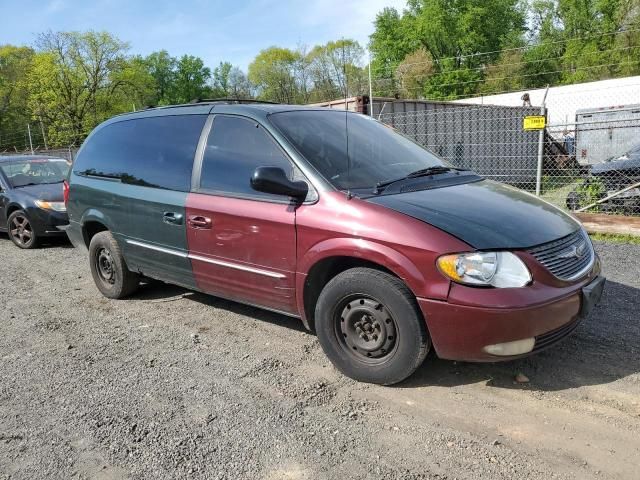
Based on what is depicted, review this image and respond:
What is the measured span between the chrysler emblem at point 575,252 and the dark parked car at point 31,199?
7.59 m

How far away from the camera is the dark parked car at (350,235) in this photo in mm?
2852

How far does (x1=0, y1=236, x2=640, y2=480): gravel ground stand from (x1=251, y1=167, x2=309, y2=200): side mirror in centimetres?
123

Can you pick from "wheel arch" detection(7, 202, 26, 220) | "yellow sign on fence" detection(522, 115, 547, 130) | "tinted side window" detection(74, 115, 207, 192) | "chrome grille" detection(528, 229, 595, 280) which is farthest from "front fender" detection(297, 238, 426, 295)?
"wheel arch" detection(7, 202, 26, 220)

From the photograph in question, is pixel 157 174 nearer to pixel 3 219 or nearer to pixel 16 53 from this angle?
pixel 3 219

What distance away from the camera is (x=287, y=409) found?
3066 mm

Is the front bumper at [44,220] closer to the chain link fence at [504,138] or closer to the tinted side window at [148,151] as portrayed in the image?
the tinted side window at [148,151]

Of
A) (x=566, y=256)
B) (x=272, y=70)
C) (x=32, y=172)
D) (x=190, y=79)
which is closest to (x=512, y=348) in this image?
(x=566, y=256)

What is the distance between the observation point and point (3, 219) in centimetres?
893

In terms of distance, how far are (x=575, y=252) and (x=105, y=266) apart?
442 centimetres

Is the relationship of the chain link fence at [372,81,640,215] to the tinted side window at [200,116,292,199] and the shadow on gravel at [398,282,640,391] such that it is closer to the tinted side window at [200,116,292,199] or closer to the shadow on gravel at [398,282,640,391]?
the shadow on gravel at [398,282,640,391]

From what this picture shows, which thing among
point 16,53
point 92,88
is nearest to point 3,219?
point 92,88

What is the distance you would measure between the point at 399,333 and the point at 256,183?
1.28 metres

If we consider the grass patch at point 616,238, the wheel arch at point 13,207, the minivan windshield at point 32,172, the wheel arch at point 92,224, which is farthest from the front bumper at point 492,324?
the minivan windshield at point 32,172

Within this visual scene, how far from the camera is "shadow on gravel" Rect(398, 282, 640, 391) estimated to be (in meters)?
3.23
